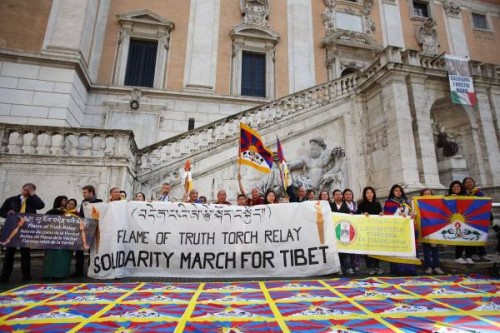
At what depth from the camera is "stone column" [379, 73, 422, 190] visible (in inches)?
376

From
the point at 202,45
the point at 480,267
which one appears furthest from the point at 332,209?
the point at 202,45

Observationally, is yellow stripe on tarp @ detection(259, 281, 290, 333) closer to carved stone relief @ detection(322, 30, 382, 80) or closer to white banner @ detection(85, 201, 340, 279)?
white banner @ detection(85, 201, 340, 279)

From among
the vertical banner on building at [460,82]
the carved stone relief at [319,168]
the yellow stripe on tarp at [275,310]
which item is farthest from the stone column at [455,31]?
the yellow stripe on tarp at [275,310]

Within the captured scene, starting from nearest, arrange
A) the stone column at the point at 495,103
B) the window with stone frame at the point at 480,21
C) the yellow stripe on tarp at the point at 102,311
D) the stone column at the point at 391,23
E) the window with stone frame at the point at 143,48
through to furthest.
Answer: the yellow stripe on tarp at the point at 102,311 → the stone column at the point at 495,103 → the window with stone frame at the point at 143,48 → the stone column at the point at 391,23 → the window with stone frame at the point at 480,21

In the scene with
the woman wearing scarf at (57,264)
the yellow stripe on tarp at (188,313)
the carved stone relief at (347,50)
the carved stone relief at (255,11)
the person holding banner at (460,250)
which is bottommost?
the yellow stripe on tarp at (188,313)

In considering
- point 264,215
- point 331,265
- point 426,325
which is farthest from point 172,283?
point 426,325

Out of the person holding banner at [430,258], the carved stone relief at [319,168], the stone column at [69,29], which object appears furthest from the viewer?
the stone column at [69,29]

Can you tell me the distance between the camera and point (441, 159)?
11547mm

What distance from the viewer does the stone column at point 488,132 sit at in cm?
1103

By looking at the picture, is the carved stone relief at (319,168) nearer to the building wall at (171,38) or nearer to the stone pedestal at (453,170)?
the stone pedestal at (453,170)

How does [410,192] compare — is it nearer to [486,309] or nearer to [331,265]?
[331,265]

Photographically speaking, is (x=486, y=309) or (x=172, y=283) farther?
(x=172, y=283)

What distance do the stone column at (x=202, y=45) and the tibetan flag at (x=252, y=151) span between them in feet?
27.9

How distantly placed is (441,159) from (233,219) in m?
10.3
